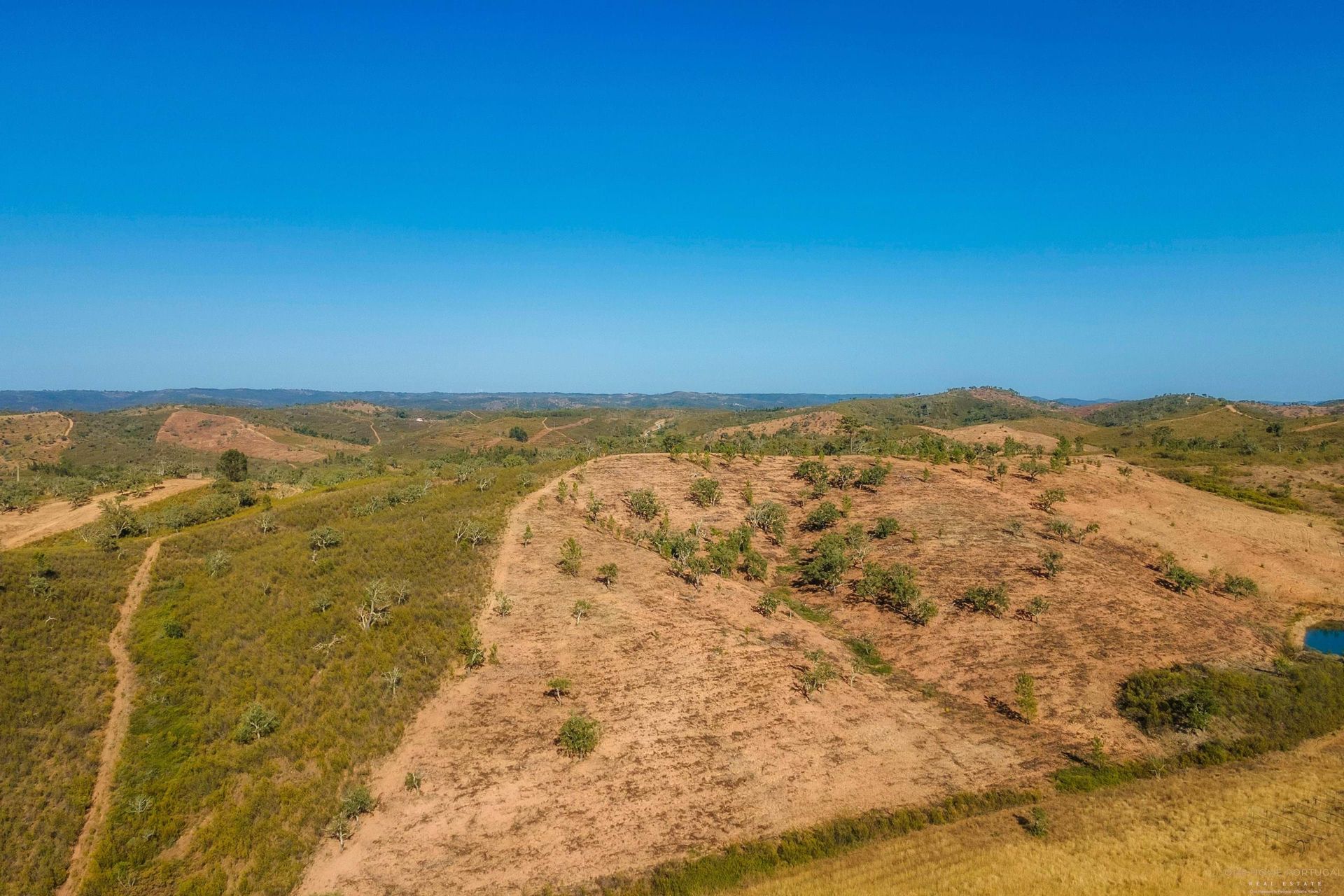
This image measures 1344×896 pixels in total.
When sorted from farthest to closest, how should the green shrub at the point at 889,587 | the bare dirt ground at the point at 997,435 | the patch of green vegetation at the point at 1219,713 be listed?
1. the bare dirt ground at the point at 997,435
2. the green shrub at the point at 889,587
3. the patch of green vegetation at the point at 1219,713

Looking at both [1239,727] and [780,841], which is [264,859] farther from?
[1239,727]

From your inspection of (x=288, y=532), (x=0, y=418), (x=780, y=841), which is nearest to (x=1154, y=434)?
(x=780, y=841)

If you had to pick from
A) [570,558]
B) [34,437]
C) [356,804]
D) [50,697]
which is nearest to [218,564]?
[50,697]

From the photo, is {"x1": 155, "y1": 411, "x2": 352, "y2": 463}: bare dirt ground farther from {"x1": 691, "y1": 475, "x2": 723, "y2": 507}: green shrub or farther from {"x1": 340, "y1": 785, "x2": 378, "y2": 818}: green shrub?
{"x1": 340, "y1": 785, "x2": 378, "y2": 818}: green shrub

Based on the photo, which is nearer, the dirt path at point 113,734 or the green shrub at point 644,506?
the dirt path at point 113,734

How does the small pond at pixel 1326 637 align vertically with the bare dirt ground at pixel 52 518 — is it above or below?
below

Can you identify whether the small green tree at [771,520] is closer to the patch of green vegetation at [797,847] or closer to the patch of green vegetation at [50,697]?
the patch of green vegetation at [797,847]

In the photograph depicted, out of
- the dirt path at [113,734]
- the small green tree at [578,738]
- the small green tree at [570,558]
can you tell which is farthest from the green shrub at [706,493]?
the dirt path at [113,734]

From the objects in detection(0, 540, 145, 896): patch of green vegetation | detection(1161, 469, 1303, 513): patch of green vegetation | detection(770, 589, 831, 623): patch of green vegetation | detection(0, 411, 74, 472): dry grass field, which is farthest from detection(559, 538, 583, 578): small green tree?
detection(0, 411, 74, 472): dry grass field
